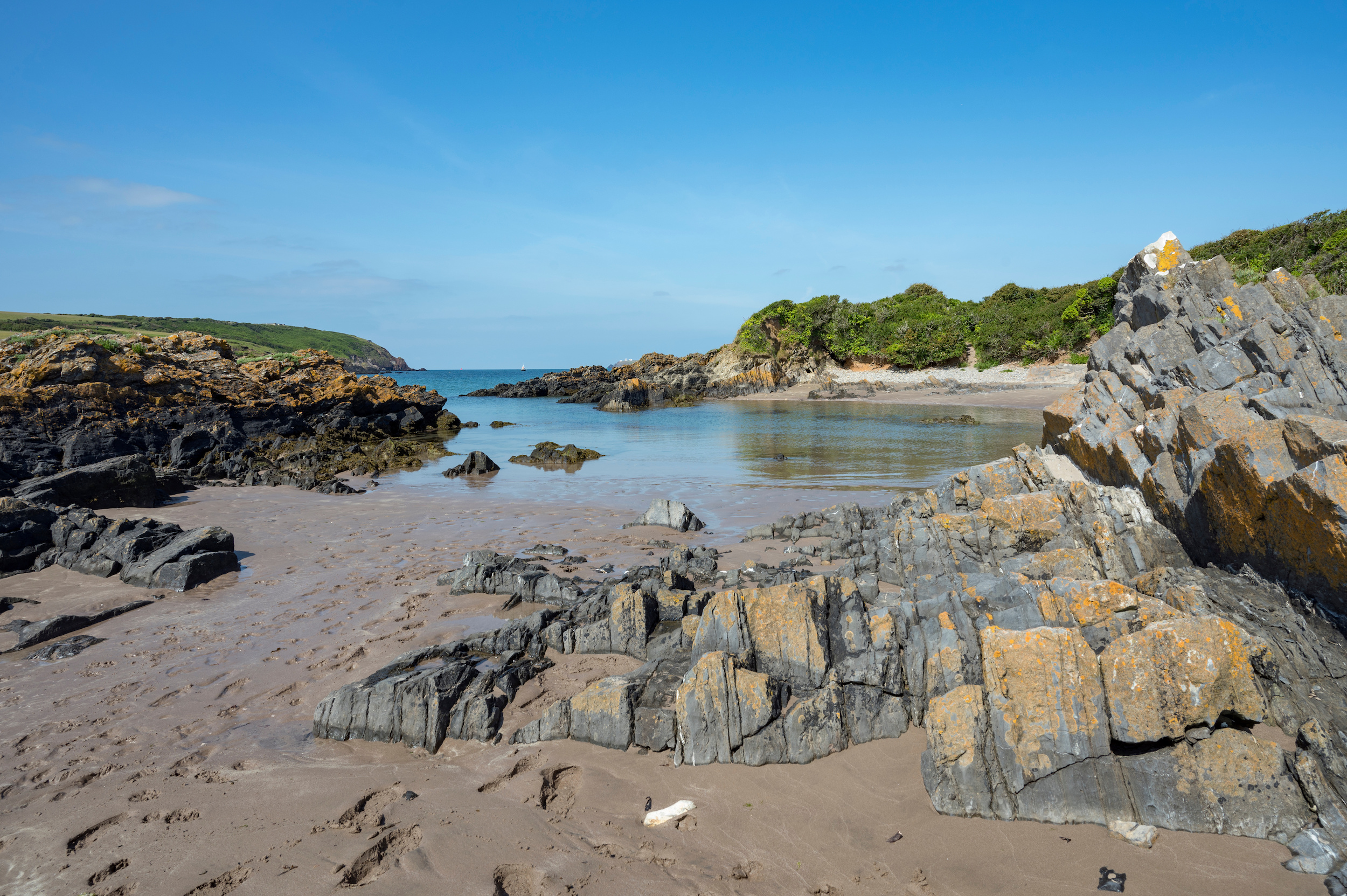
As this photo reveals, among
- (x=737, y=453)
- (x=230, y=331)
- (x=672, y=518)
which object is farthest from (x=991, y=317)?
(x=230, y=331)

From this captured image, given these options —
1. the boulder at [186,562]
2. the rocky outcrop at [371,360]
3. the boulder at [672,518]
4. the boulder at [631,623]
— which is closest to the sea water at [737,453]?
the boulder at [672,518]

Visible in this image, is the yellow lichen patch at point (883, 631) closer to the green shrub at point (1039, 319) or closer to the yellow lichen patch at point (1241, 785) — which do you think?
the yellow lichen patch at point (1241, 785)

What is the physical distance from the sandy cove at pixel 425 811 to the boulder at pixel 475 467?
48.8ft

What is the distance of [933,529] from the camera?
9.35 m

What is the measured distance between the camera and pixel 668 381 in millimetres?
75938

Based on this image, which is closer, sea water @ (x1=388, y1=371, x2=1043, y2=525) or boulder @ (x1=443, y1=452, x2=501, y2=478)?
sea water @ (x1=388, y1=371, x2=1043, y2=525)

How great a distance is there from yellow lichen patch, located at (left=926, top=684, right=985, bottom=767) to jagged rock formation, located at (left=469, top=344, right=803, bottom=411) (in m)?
55.0

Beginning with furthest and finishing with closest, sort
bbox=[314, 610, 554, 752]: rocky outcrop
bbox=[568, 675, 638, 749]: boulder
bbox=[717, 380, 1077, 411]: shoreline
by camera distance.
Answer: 1. bbox=[717, 380, 1077, 411]: shoreline
2. bbox=[314, 610, 554, 752]: rocky outcrop
3. bbox=[568, 675, 638, 749]: boulder

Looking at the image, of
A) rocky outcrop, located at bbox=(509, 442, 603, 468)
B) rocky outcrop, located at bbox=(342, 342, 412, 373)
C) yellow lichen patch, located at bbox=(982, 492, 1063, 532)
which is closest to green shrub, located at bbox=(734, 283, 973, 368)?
rocky outcrop, located at bbox=(509, 442, 603, 468)

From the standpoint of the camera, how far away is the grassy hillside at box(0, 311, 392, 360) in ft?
235

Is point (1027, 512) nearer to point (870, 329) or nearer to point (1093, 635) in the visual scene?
point (1093, 635)

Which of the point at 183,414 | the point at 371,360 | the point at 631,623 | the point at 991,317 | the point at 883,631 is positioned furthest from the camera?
the point at 371,360

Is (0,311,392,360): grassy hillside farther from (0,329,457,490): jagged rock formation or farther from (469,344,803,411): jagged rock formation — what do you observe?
(469,344,803,411): jagged rock formation

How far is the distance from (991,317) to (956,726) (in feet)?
225
